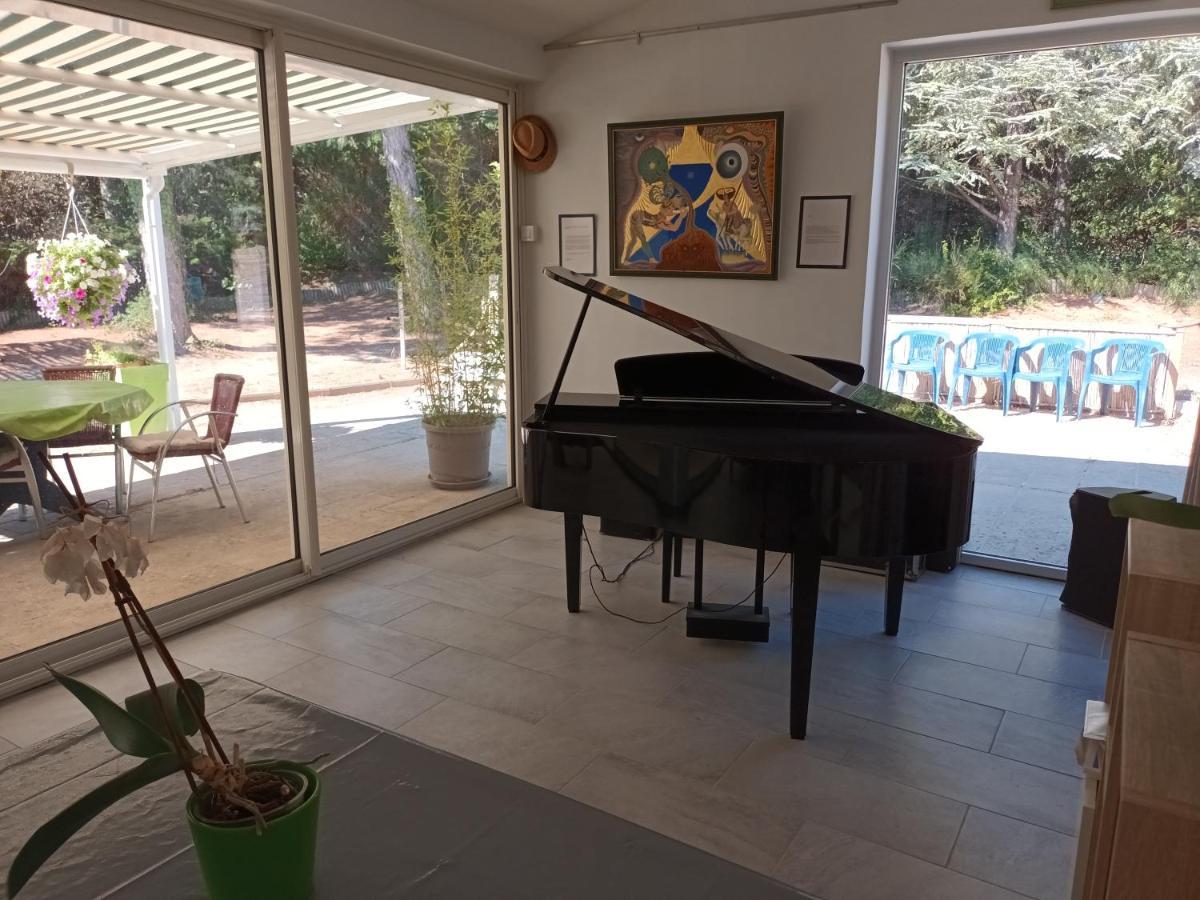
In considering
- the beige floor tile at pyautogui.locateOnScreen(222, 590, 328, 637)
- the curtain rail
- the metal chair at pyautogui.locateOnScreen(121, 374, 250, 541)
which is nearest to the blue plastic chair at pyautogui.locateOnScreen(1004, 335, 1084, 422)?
the curtain rail

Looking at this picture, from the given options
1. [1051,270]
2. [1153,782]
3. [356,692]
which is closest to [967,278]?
[1051,270]

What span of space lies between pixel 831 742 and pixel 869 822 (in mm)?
393

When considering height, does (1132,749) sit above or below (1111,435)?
above

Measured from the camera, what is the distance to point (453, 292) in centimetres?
503

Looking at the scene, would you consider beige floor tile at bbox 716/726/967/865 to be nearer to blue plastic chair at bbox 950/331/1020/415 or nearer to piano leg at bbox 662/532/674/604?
piano leg at bbox 662/532/674/604

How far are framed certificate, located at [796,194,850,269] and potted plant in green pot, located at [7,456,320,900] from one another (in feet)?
12.4

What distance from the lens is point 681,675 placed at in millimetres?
3182

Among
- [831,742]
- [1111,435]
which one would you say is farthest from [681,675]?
[1111,435]

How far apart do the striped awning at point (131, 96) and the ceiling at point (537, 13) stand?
0.62 m

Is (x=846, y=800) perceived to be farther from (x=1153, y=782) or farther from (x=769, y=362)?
(x=1153, y=782)

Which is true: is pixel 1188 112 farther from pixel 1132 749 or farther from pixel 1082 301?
pixel 1132 749

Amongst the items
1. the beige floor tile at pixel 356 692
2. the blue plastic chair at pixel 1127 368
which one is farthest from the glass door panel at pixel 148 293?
the blue plastic chair at pixel 1127 368

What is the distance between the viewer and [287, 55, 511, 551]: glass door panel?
409cm

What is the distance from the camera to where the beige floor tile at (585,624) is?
3480 millimetres
